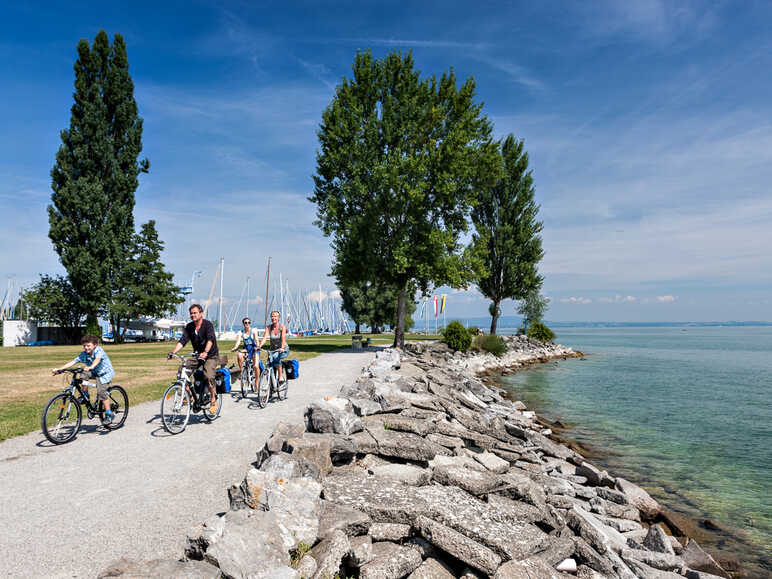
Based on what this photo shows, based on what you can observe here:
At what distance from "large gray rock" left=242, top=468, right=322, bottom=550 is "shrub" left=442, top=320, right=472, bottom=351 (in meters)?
31.1

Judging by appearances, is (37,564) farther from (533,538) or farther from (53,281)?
(53,281)

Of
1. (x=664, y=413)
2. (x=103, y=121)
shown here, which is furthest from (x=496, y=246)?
(x=103, y=121)

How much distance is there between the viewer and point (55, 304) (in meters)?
45.6

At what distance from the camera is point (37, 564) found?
13.5 ft

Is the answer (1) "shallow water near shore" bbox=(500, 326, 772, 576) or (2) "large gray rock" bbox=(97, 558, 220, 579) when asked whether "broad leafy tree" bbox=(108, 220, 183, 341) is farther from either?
(2) "large gray rock" bbox=(97, 558, 220, 579)

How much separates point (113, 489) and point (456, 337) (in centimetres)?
3097

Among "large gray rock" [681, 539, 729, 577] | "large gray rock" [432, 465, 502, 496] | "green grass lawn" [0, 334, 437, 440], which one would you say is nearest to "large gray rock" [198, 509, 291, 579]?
"large gray rock" [432, 465, 502, 496]

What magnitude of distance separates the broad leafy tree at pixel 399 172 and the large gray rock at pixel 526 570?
24.9 metres

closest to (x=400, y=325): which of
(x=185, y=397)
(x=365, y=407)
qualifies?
(x=185, y=397)

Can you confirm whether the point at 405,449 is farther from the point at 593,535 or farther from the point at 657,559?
the point at 657,559

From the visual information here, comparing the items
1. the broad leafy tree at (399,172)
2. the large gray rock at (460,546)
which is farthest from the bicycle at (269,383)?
the broad leafy tree at (399,172)

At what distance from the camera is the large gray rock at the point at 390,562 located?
3.99m

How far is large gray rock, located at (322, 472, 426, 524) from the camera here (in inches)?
183

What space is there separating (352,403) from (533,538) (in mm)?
4554
